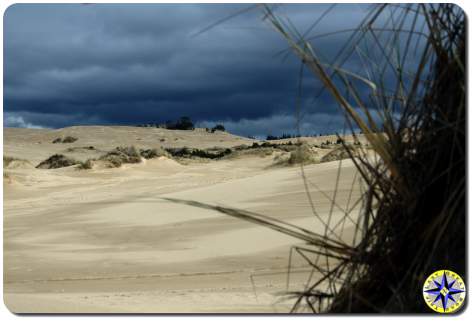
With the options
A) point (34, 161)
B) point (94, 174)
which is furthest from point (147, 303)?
point (34, 161)

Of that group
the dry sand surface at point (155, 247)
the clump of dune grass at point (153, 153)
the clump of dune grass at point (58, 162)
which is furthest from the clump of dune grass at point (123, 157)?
the dry sand surface at point (155, 247)

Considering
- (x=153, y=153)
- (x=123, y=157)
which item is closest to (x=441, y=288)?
(x=123, y=157)

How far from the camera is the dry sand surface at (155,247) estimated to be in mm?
4762

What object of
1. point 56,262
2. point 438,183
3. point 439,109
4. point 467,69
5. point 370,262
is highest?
point 467,69

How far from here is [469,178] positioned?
1807 millimetres

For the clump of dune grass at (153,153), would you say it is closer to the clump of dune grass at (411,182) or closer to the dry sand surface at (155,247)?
the dry sand surface at (155,247)

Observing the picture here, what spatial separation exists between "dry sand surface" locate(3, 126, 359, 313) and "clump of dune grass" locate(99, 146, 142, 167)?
4.35 meters

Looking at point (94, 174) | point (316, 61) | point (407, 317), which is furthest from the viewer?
point (94, 174)

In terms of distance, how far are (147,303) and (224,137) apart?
20.8 meters

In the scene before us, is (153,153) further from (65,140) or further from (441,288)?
(441,288)

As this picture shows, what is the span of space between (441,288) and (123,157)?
65.0 feet

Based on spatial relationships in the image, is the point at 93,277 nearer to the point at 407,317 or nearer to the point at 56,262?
the point at 56,262

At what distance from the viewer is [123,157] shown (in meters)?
21.2

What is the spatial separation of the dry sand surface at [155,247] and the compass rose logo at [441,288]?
357 millimetres
